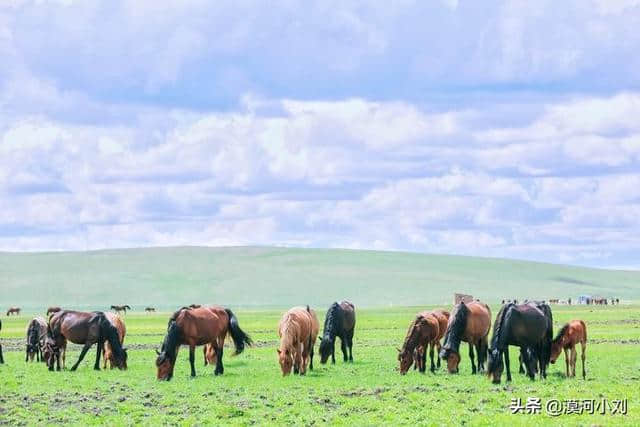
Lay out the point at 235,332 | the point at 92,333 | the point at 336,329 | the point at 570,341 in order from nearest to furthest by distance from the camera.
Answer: the point at 570,341, the point at 235,332, the point at 92,333, the point at 336,329

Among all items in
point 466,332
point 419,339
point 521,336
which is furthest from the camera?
point 419,339

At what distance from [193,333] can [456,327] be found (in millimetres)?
7575

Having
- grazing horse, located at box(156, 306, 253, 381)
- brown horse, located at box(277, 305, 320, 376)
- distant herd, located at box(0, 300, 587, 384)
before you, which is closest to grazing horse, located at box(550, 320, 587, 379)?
distant herd, located at box(0, 300, 587, 384)

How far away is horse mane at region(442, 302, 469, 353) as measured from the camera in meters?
31.5

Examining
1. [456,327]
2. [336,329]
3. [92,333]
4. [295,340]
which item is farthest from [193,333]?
[456,327]

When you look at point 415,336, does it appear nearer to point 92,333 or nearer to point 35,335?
point 92,333

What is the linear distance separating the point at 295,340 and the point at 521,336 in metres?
6.55

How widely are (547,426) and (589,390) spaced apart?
20.0ft

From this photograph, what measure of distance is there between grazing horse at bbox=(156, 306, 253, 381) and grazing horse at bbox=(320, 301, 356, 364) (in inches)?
127

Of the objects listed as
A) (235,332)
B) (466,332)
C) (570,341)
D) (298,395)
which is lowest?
(298,395)

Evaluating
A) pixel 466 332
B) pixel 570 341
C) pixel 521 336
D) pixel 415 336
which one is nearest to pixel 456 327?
pixel 466 332

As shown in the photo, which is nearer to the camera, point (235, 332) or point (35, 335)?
point (235, 332)

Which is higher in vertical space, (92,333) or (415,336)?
(92,333)

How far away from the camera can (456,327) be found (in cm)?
3167
